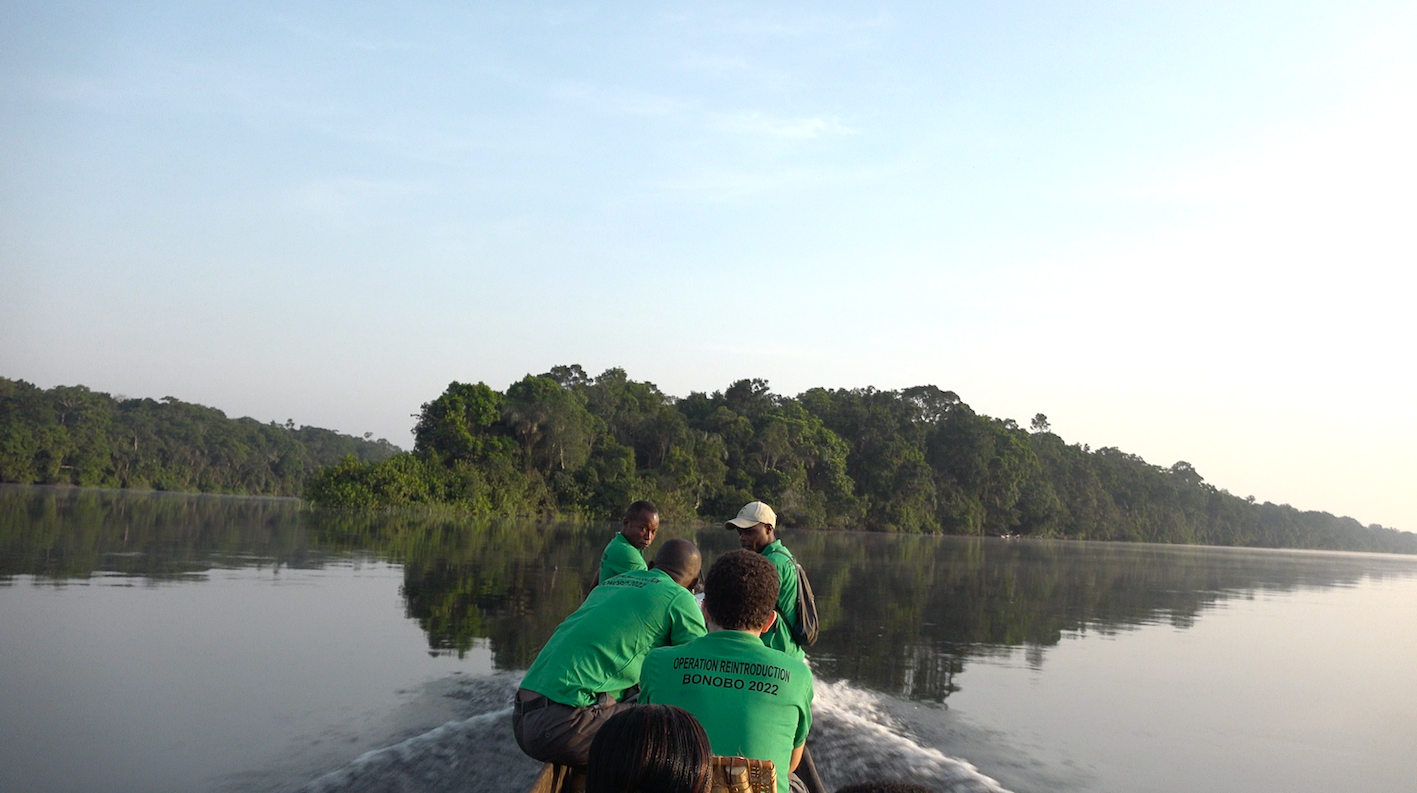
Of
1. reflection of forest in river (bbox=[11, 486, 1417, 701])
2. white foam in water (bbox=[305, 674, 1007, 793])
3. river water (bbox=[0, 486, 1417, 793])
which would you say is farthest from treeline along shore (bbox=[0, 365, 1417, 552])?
white foam in water (bbox=[305, 674, 1007, 793])

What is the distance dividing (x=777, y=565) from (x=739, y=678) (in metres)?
2.58

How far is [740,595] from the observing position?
350 centimetres

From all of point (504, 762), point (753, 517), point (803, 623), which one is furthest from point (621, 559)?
point (504, 762)

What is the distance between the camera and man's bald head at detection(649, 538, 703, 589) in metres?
5.42

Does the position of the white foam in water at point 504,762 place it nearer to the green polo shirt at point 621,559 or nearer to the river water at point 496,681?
the river water at point 496,681

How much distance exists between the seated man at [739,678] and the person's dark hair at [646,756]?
4.45 feet

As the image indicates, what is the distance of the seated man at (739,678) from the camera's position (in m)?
3.31

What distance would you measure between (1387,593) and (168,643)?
40548mm

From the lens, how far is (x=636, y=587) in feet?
14.6

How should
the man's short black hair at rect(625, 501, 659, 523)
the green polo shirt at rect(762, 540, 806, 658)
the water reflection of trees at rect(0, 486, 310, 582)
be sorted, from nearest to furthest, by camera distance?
the green polo shirt at rect(762, 540, 806, 658)
the man's short black hair at rect(625, 501, 659, 523)
the water reflection of trees at rect(0, 486, 310, 582)

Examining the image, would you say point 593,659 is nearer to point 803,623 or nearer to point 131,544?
point 803,623

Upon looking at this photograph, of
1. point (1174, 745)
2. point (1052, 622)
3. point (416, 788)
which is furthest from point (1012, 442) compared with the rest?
point (416, 788)

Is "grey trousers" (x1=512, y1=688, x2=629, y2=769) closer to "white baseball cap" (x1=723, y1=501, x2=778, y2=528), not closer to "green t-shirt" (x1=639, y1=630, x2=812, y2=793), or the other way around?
"green t-shirt" (x1=639, y1=630, x2=812, y2=793)

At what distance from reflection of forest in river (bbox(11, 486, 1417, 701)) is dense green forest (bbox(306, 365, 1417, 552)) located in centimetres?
1313
